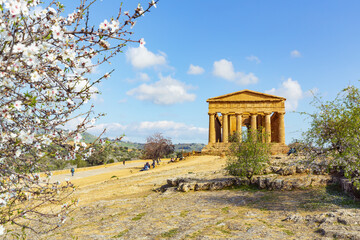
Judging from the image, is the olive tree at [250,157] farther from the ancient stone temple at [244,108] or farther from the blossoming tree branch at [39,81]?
the ancient stone temple at [244,108]

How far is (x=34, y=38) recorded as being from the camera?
4105mm

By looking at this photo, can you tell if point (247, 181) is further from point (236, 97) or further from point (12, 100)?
point (236, 97)

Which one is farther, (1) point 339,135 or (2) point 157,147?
(2) point 157,147

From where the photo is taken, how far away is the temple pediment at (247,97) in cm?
4500

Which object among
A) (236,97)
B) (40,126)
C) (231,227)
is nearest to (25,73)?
(40,126)

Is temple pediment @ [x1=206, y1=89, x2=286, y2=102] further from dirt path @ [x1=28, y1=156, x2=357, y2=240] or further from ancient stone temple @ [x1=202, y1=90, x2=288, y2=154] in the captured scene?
dirt path @ [x1=28, y1=156, x2=357, y2=240]

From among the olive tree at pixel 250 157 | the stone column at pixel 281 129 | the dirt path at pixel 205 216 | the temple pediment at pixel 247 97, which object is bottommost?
the dirt path at pixel 205 216

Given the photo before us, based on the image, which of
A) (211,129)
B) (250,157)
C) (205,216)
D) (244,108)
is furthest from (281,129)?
(205,216)

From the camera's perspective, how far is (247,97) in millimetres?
45500

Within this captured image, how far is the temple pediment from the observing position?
148 ft

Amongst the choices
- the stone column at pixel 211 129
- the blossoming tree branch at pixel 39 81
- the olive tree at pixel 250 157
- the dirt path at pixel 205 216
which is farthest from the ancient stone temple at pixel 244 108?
the blossoming tree branch at pixel 39 81

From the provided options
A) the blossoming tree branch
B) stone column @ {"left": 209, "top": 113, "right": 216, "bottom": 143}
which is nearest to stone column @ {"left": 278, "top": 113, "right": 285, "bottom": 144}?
stone column @ {"left": 209, "top": 113, "right": 216, "bottom": 143}

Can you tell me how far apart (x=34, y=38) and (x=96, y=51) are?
1094 mm

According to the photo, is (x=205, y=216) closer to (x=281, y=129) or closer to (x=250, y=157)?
(x=250, y=157)
